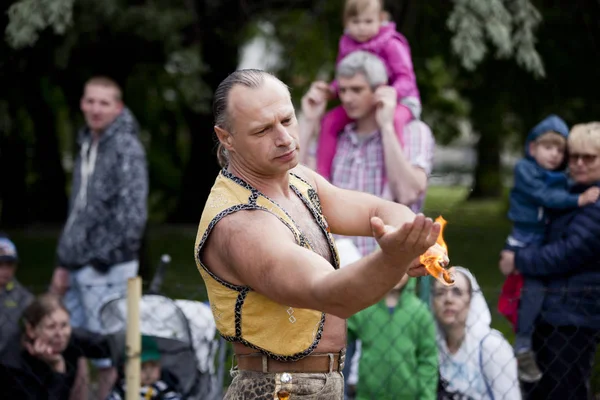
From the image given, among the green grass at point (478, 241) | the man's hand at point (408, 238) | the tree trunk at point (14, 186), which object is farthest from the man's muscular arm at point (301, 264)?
the tree trunk at point (14, 186)

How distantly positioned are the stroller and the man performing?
1.97 m

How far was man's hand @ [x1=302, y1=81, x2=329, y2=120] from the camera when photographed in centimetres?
518

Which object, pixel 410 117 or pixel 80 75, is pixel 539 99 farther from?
pixel 410 117

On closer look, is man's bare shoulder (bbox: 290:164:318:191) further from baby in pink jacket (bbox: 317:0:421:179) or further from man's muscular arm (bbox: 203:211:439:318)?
baby in pink jacket (bbox: 317:0:421:179)

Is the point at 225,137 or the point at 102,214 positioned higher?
the point at 225,137

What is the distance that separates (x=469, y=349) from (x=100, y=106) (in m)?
2.53

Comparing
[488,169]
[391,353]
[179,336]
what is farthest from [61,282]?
[488,169]

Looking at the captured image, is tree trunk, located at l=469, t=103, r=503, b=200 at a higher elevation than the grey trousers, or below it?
higher

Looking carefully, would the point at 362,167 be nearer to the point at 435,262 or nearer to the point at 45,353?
the point at 45,353

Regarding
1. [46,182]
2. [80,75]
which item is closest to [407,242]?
[80,75]

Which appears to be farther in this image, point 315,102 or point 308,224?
point 315,102

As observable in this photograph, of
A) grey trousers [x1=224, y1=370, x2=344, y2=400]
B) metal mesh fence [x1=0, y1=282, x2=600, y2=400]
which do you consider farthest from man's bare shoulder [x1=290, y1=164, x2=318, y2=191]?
metal mesh fence [x1=0, y1=282, x2=600, y2=400]

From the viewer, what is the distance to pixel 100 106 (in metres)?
5.34

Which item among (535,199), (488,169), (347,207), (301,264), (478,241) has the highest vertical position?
(488,169)
